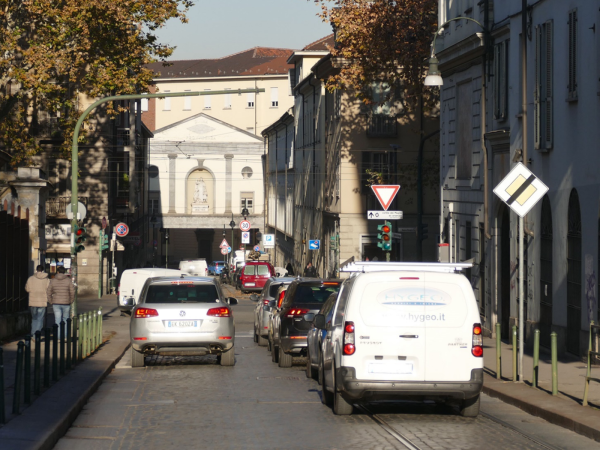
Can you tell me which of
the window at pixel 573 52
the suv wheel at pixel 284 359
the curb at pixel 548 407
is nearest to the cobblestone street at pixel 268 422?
the curb at pixel 548 407

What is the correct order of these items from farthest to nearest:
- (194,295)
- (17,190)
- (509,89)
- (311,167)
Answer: (311,167), (17,190), (509,89), (194,295)

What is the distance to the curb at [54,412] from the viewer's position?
9.69 meters

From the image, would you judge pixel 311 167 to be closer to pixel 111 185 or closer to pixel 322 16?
pixel 111 185

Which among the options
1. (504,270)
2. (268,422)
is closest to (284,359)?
(268,422)

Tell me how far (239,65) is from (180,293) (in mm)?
108054

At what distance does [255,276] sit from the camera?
5650cm

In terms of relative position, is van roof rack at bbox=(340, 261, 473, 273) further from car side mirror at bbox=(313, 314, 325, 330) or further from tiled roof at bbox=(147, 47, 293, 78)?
tiled roof at bbox=(147, 47, 293, 78)

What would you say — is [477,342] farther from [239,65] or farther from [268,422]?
[239,65]

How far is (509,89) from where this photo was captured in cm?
2461

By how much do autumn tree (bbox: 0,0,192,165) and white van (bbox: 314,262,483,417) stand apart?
2322 centimetres

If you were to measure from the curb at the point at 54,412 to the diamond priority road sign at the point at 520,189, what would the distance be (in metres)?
6.65

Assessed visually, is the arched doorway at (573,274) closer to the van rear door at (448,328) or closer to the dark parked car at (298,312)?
the dark parked car at (298,312)

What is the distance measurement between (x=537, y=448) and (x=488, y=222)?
54.2 ft

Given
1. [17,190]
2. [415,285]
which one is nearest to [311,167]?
[17,190]
